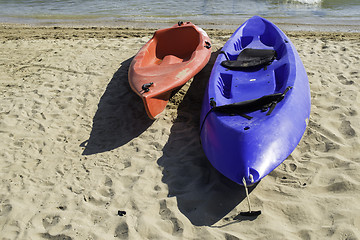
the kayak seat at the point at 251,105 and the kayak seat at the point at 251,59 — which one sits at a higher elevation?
the kayak seat at the point at 251,59

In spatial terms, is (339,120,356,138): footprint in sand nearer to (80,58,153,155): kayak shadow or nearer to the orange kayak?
the orange kayak

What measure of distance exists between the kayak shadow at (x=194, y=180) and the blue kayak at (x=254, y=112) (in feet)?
0.80

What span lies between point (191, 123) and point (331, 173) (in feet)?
6.78

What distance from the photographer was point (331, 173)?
3543mm

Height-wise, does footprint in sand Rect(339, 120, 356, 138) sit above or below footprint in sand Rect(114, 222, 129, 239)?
above

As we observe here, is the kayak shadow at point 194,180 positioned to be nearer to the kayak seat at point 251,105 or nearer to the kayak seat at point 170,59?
the kayak seat at point 251,105

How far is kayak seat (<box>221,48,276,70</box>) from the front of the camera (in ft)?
16.5

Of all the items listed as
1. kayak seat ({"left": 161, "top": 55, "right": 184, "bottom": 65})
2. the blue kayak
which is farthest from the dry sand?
kayak seat ({"left": 161, "top": 55, "right": 184, "bottom": 65})

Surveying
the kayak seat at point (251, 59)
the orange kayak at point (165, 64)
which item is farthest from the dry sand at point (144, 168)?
the kayak seat at point (251, 59)

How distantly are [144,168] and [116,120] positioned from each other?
4.36 feet

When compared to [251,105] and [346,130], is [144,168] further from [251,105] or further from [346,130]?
[346,130]

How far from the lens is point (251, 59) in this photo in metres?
5.27

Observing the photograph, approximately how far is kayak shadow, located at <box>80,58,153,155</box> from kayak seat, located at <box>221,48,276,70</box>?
1608 millimetres

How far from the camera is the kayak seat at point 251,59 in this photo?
5.03 meters
